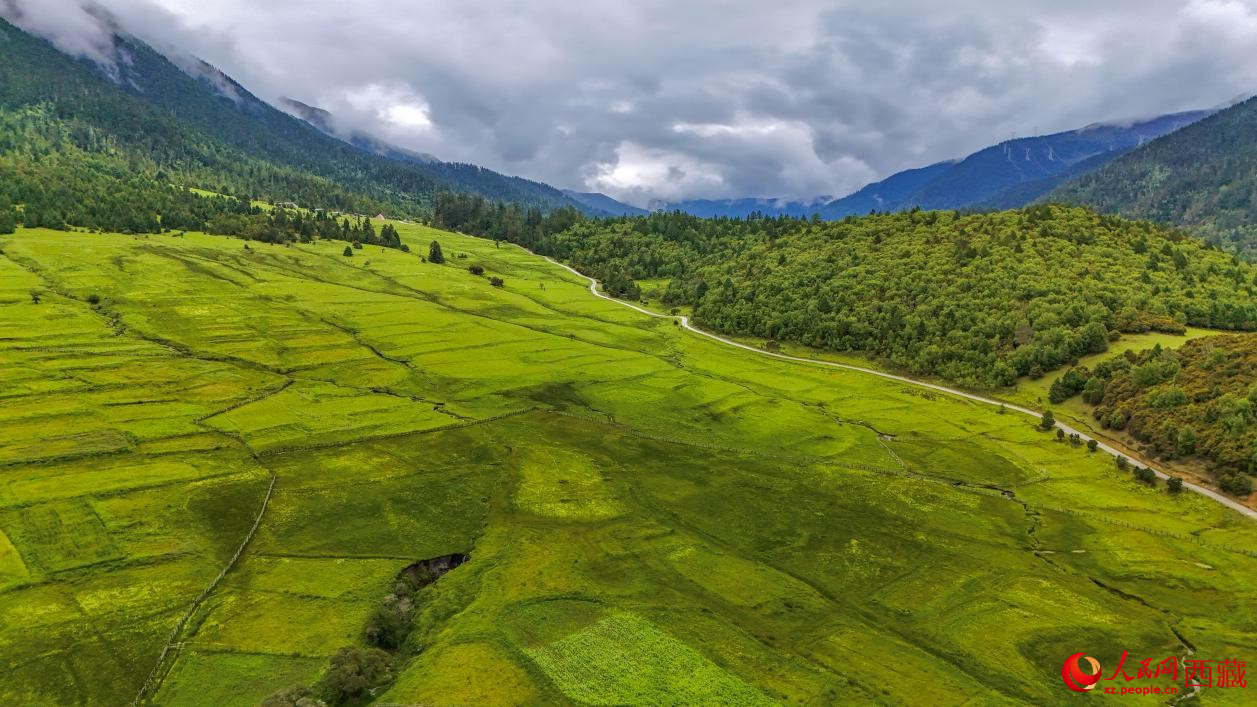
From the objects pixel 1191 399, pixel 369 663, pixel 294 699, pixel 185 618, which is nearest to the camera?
pixel 294 699

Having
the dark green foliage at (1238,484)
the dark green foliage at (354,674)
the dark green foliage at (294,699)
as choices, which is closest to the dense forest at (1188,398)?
the dark green foliage at (1238,484)

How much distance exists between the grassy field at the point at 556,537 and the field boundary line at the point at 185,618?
1.36ft

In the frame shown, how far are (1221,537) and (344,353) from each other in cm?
14766

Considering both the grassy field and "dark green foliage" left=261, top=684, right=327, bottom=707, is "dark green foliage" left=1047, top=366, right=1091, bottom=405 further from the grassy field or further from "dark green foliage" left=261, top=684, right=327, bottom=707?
"dark green foliage" left=261, top=684, right=327, bottom=707

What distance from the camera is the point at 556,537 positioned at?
74125 millimetres

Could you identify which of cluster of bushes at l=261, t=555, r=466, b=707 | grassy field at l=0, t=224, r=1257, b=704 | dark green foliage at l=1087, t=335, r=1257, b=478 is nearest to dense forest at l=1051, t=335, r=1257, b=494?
dark green foliage at l=1087, t=335, r=1257, b=478

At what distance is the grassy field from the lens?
52.3m

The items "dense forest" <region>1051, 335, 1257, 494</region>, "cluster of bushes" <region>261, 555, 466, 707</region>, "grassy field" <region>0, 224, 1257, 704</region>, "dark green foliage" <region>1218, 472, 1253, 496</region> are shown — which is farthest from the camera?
"dense forest" <region>1051, 335, 1257, 494</region>

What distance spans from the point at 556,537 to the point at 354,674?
28797 millimetres

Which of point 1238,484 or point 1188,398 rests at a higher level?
point 1188,398

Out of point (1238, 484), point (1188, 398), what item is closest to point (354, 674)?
point (1238, 484)

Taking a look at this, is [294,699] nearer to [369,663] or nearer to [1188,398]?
[369,663]

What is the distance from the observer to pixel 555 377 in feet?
458

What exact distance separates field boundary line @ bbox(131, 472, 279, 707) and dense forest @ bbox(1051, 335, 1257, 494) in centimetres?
12724
